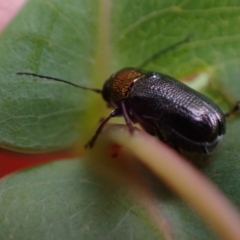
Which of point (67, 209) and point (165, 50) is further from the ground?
point (165, 50)

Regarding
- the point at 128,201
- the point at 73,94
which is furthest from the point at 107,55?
the point at 128,201

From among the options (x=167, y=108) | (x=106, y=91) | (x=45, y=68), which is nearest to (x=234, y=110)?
(x=167, y=108)

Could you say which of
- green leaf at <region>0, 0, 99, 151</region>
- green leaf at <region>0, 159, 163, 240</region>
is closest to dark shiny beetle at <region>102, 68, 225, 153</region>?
green leaf at <region>0, 0, 99, 151</region>

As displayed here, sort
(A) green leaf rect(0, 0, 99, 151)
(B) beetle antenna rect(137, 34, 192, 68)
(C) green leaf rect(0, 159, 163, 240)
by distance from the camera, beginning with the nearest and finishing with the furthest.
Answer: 1. (C) green leaf rect(0, 159, 163, 240)
2. (A) green leaf rect(0, 0, 99, 151)
3. (B) beetle antenna rect(137, 34, 192, 68)

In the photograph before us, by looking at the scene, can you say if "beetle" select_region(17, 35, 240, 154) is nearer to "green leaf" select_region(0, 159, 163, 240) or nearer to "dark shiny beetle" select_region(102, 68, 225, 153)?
"dark shiny beetle" select_region(102, 68, 225, 153)

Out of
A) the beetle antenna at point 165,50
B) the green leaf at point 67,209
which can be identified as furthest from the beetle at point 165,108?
the green leaf at point 67,209

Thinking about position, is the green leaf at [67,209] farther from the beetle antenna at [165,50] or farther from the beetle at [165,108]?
the beetle antenna at [165,50]

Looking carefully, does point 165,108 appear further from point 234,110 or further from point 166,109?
point 234,110

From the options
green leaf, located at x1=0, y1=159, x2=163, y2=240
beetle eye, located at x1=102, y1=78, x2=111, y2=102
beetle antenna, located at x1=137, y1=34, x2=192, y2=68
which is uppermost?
beetle antenna, located at x1=137, y1=34, x2=192, y2=68

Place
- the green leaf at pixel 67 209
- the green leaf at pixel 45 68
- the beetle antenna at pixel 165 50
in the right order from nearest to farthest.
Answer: the green leaf at pixel 67 209 < the green leaf at pixel 45 68 < the beetle antenna at pixel 165 50
